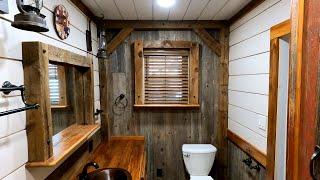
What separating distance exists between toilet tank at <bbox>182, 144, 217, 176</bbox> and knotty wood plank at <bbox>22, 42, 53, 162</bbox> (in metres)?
1.93

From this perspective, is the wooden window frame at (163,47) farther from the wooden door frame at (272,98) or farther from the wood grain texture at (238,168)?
the wooden door frame at (272,98)

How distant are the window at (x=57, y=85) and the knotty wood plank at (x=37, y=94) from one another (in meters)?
0.38

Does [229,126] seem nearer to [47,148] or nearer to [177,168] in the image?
[177,168]

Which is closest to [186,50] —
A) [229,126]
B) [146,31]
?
[146,31]

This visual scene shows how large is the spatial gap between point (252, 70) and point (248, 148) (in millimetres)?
800

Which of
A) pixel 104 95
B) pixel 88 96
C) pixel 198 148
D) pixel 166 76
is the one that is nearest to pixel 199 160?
pixel 198 148

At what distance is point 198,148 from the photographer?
292 centimetres

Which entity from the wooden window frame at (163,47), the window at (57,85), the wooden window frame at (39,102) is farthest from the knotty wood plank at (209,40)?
the wooden window frame at (39,102)

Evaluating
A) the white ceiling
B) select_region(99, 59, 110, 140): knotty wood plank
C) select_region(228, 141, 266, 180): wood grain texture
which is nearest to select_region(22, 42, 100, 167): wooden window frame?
the white ceiling

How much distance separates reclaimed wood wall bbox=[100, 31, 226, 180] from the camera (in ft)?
9.90

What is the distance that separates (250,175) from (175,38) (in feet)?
6.08

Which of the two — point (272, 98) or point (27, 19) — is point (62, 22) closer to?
point (27, 19)

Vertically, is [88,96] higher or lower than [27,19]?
lower

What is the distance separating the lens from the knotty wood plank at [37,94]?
121cm
